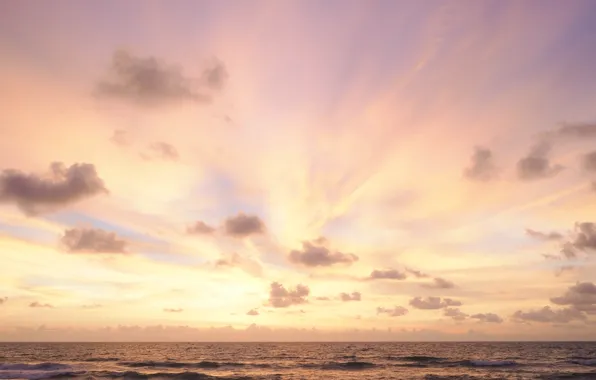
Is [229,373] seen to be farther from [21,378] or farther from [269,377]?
[21,378]

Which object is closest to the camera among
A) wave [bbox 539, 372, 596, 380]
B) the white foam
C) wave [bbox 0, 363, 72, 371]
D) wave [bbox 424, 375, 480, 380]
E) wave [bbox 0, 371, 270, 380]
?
wave [bbox 0, 371, 270, 380]

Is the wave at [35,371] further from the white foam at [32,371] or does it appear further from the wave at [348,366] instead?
the wave at [348,366]

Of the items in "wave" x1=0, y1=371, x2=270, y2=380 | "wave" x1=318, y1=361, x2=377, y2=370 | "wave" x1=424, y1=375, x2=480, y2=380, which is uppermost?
"wave" x1=318, y1=361, x2=377, y2=370

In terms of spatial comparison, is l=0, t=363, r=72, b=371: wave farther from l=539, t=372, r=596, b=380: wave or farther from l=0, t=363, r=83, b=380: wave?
l=539, t=372, r=596, b=380: wave

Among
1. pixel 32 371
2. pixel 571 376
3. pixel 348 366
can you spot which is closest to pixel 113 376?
pixel 32 371

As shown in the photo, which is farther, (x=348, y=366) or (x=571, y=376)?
(x=348, y=366)

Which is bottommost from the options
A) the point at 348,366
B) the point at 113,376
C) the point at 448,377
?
the point at 448,377

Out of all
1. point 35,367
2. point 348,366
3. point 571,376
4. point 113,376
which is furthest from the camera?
point 348,366

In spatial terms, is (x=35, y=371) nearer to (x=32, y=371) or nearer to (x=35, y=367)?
(x=32, y=371)

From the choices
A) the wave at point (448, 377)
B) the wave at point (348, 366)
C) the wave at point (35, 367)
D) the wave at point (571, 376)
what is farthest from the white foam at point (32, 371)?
the wave at point (571, 376)

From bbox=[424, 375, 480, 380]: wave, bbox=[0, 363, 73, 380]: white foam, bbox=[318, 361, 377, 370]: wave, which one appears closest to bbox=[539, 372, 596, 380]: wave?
bbox=[424, 375, 480, 380]: wave

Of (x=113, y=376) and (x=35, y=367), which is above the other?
(x=35, y=367)

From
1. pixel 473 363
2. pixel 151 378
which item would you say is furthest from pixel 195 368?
pixel 473 363

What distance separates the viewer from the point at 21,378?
54875mm
